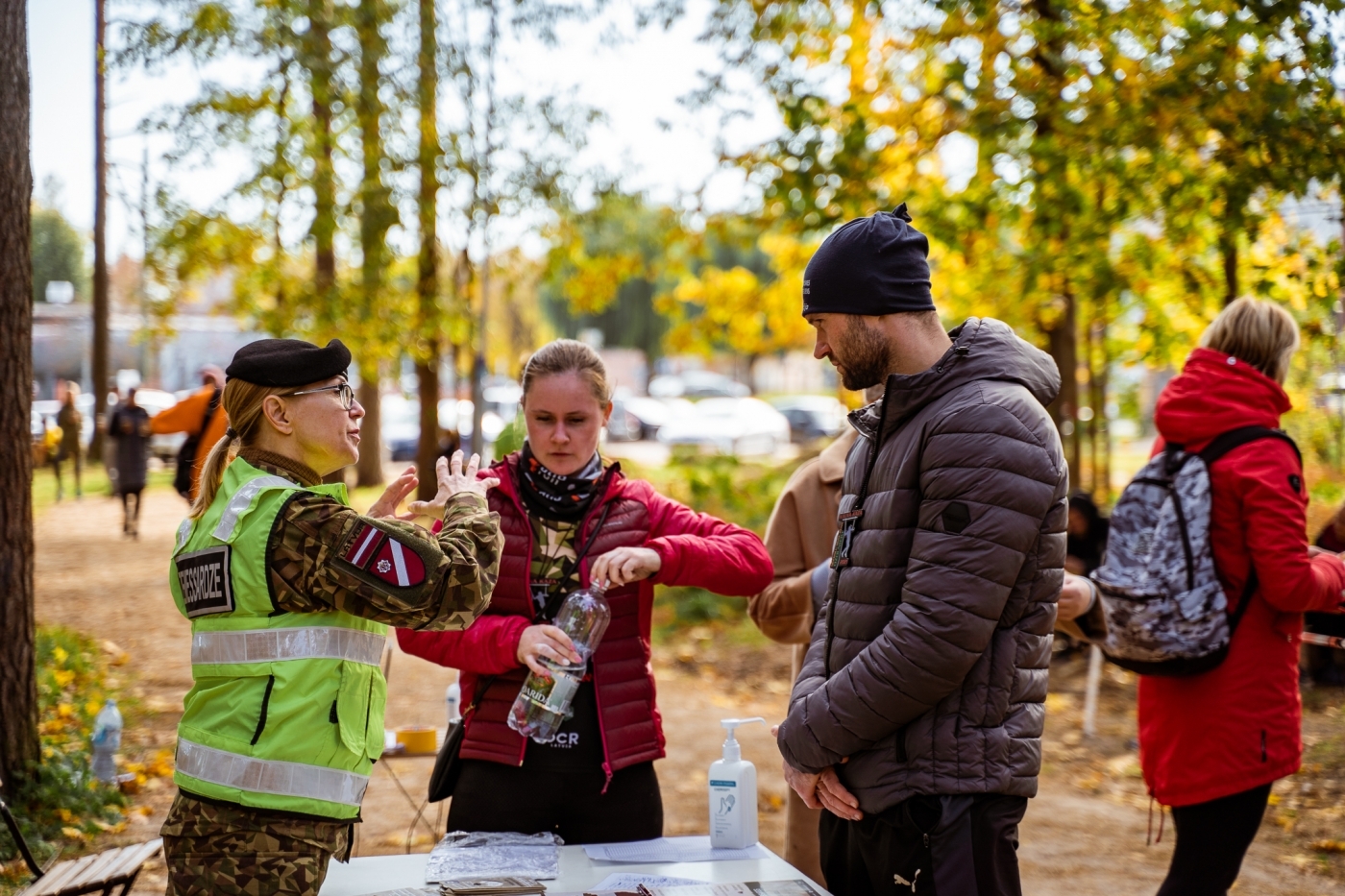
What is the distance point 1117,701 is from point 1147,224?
3676mm

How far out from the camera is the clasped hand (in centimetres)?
236

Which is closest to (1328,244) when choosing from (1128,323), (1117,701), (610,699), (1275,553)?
(1275,553)

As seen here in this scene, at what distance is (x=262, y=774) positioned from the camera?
7.61ft

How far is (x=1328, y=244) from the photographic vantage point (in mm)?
5801

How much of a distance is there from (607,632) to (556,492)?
0.40 m

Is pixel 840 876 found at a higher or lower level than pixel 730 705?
higher

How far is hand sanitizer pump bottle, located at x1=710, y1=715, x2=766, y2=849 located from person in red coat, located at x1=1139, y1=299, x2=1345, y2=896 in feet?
4.27

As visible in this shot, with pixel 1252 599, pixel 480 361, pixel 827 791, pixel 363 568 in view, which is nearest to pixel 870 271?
pixel 827 791

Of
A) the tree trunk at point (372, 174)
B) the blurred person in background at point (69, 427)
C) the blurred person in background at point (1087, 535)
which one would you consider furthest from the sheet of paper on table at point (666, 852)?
the blurred person in background at point (69, 427)

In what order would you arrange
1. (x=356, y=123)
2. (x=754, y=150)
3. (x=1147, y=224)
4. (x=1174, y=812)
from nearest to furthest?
(x=1174, y=812)
(x=1147, y=224)
(x=754, y=150)
(x=356, y=123)

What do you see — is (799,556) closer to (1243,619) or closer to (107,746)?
(1243,619)

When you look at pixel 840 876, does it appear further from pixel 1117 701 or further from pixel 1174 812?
pixel 1117 701

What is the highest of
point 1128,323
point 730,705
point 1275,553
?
point 1128,323

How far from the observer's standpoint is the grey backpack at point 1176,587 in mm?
3334
